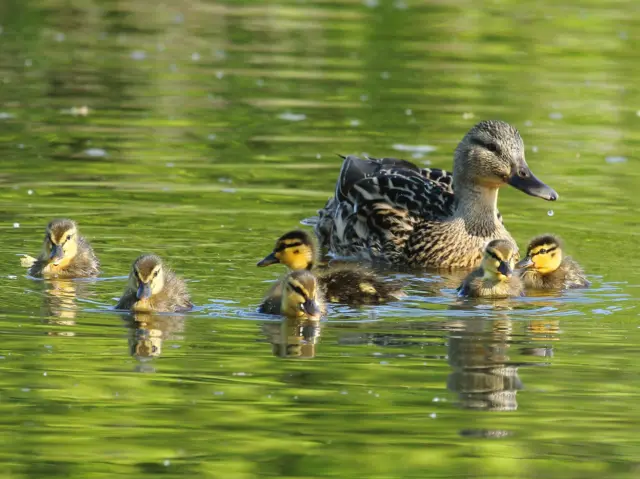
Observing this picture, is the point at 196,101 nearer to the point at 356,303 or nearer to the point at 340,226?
the point at 340,226

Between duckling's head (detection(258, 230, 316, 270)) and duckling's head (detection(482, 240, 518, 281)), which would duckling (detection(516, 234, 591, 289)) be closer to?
duckling's head (detection(482, 240, 518, 281))

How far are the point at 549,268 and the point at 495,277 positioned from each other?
55cm

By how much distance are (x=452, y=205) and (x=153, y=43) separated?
34.3 ft

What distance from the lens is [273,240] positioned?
408 inches

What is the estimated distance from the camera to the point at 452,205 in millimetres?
10805

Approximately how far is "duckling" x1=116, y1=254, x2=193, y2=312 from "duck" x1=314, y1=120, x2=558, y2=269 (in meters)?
2.37

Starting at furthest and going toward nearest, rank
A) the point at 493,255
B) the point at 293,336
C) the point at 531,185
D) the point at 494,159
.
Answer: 1. the point at 494,159
2. the point at 531,185
3. the point at 493,255
4. the point at 293,336

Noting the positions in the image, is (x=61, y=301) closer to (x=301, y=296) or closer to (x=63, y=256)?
(x=63, y=256)

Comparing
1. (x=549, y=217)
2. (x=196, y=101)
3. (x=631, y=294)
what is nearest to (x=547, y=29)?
(x=196, y=101)

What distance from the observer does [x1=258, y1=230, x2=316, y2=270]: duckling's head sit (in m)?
9.29

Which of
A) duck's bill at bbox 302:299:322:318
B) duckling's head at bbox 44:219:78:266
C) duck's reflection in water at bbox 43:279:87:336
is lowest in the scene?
duck's reflection in water at bbox 43:279:87:336

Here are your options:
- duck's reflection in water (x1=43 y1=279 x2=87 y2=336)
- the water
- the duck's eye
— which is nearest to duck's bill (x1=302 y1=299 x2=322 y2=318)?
the water

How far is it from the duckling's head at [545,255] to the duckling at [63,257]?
262 cm

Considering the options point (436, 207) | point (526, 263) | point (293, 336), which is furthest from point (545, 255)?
point (293, 336)
